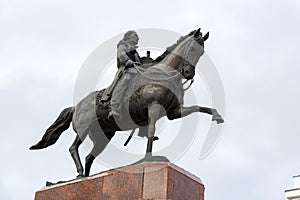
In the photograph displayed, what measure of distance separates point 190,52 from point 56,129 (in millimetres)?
3512

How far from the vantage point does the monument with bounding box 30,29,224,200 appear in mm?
8961

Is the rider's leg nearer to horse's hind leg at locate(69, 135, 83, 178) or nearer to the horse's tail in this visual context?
horse's hind leg at locate(69, 135, 83, 178)

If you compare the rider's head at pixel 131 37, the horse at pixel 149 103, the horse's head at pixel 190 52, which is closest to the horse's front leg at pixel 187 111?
the horse at pixel 149 103

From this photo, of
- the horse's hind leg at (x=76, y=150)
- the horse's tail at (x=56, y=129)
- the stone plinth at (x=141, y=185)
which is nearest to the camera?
the stone plinth at (x=141, y=185)

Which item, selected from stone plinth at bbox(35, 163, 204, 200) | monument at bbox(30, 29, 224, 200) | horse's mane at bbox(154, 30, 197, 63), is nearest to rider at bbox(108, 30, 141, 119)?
monument at bbox(30, 29, 224, 200)

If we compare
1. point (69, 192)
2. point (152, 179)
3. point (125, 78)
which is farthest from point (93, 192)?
point (125, 78)

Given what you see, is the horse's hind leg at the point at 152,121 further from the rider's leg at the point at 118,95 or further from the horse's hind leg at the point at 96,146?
the horse's hind leg at the point at 96,146

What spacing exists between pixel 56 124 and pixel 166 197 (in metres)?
3.97

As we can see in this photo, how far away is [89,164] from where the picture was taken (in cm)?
1109

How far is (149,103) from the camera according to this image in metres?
9.76

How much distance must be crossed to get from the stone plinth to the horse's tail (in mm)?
1785

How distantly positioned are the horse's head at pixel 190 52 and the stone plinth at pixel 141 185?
189 centimetres

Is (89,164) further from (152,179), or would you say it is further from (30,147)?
(152,179)

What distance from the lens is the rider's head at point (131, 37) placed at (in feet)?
36.2
